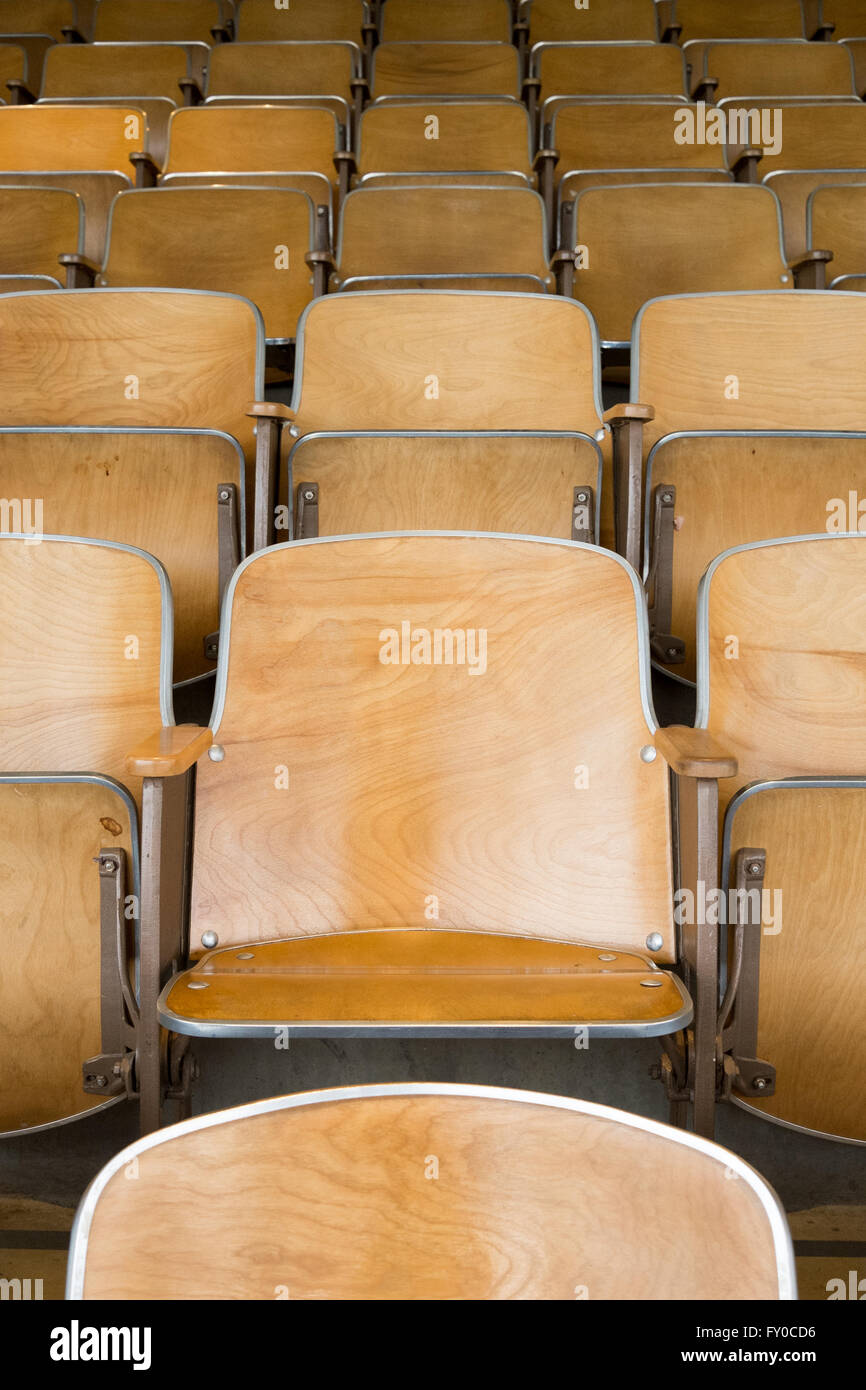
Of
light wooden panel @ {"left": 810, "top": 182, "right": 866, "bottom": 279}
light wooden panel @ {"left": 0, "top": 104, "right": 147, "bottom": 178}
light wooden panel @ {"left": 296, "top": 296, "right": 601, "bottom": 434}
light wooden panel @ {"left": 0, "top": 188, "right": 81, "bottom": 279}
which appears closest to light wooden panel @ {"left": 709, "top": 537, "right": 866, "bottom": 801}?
light wooden panel @ {"left": 296, "top": 296, "right": 601, "bottom": 434}

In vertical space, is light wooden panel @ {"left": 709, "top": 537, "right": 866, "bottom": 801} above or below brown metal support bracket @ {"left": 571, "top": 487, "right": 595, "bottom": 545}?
below

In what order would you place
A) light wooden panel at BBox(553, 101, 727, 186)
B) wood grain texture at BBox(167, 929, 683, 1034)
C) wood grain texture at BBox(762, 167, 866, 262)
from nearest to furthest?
1. wood grain texture at BBox(167, 929, 683, 1034)
2. wood grain texture at BBox(762, 167, 866, 262)
3. light wooden panel at BBox(553, 101, 727, 186)

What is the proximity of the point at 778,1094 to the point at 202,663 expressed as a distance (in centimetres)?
42

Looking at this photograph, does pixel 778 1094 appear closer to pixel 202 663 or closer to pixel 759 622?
pixel 759 622

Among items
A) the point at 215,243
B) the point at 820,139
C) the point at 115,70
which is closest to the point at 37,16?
the point at 115,70

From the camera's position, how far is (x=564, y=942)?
523mm

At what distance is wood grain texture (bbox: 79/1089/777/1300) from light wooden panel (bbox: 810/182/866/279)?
1093 millimetres

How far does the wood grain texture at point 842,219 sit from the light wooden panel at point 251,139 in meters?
0.53

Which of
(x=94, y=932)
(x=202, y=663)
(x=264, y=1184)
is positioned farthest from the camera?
(x=202, y=663)

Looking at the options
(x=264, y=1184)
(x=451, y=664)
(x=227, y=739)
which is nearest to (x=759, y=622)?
(x=451, y=664)

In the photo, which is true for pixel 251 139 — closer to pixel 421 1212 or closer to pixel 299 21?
pixel 299 21

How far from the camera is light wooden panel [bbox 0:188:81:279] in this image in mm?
1139

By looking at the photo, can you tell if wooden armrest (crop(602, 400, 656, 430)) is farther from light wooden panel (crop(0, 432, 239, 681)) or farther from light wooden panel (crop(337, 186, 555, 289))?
light wooden panel (crop(337, 186, 555, 289))

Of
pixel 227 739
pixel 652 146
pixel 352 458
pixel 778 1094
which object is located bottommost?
pixel 778 1094
